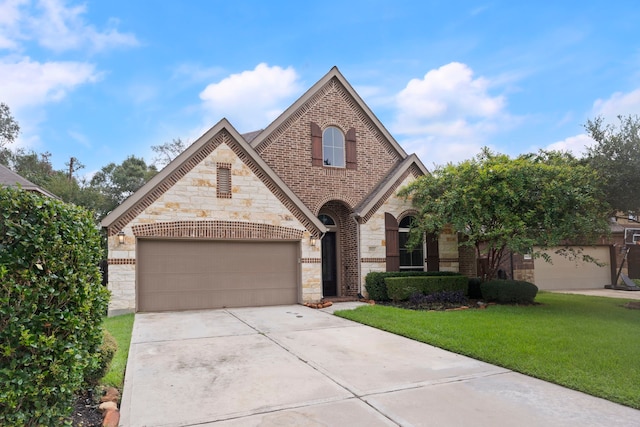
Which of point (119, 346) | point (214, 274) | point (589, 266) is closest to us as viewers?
point (119, 346)

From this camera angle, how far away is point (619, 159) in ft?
36.3

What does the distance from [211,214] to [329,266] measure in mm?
5555

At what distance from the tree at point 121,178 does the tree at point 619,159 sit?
1399 inches

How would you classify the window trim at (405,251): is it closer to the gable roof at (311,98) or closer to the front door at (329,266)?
the front door at (329,266)

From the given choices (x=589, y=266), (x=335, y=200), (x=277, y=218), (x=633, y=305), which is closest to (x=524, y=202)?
(x=633, y=305)

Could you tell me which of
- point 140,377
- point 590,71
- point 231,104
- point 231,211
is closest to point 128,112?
point 231,104

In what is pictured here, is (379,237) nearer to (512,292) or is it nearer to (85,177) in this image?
(512,292)

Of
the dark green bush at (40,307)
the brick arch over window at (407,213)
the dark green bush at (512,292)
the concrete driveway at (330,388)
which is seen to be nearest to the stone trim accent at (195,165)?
the brick arch over window at (407,213)

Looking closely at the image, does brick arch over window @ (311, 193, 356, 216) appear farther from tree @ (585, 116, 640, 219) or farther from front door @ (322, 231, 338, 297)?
tree @ (585, 116, 640, 219)

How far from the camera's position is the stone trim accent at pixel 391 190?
14.9 meters

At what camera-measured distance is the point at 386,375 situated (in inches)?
223

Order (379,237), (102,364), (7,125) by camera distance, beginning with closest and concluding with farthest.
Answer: (102,364) → (379,237) → (7,125)

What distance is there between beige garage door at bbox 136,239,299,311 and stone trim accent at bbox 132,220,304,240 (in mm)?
301

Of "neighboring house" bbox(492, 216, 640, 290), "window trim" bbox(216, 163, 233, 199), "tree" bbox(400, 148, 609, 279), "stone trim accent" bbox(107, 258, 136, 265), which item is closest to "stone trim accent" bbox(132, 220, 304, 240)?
"stone trim accent" bbox(107, 258, 136, 265)
